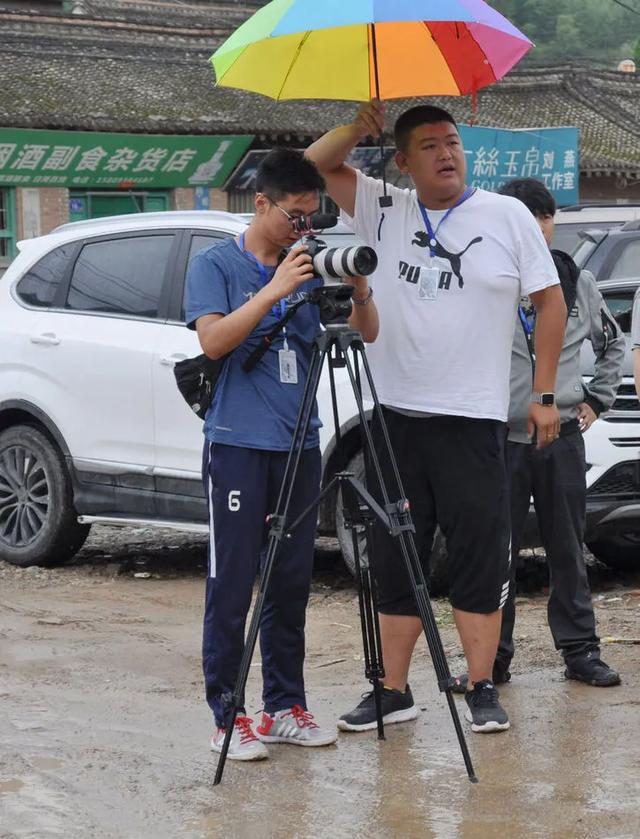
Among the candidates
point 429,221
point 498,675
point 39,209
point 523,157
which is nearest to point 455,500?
point 429,221

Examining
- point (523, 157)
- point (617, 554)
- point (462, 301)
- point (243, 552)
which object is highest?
point (523, 157)

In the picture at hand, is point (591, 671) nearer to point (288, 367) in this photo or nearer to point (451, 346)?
point (451, 346)

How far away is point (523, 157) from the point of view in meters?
27.0

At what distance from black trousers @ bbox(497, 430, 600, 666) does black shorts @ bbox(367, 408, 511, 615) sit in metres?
0.59

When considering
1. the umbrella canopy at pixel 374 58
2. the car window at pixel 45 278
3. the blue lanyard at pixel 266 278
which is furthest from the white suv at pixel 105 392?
the blue lanyard at pixel 266 278

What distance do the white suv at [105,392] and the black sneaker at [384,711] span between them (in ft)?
7.32

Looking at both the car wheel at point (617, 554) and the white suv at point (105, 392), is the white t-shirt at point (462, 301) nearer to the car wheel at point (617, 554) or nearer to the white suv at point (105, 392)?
the white suv at point (105, 392)

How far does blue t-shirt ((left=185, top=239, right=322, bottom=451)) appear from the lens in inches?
189

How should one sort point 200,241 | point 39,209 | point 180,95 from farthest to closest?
point 180,95 → point 39,209 → point 200,241

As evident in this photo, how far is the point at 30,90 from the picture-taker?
3025cm

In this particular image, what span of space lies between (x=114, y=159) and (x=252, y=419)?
83.1 feet

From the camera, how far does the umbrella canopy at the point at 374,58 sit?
16.7 ft

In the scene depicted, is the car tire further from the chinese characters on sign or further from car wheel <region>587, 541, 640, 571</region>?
the chinese characters on sign

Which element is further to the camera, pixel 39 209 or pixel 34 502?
pixel 39 209
